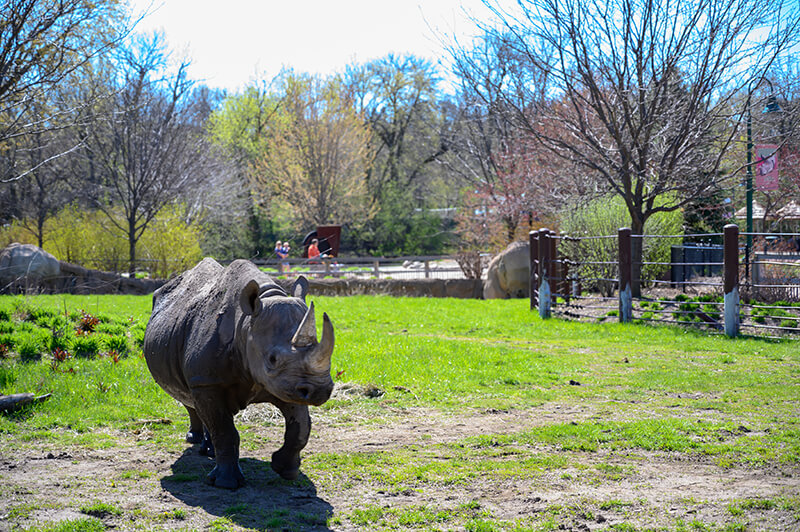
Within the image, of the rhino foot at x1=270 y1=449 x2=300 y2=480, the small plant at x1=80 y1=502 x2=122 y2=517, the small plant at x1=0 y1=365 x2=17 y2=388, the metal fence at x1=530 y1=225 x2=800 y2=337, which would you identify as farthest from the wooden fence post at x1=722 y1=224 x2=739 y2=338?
the small plant at x1=80 y1=502 x2=122 y2=517

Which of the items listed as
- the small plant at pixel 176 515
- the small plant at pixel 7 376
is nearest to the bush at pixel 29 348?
the small plant at pixel 7 376

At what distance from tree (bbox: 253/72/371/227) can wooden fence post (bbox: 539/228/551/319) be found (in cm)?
2436

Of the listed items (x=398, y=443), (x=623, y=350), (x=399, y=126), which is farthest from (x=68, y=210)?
(x=398, y=443)

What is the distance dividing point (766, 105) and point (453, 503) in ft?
47.2

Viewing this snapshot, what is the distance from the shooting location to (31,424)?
7.41 meters

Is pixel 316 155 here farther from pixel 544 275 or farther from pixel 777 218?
pixel 544 275

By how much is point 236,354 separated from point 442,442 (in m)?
2.25

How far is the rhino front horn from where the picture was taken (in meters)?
4.78

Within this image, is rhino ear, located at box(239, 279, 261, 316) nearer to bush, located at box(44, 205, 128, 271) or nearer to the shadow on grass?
the shadow on grass

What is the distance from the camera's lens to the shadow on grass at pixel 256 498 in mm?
4898

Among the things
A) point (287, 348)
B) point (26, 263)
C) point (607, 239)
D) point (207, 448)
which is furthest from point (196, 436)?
point (26, 263)

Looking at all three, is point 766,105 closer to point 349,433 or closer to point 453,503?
point 349,433

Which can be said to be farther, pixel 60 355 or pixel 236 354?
pixel 60 355

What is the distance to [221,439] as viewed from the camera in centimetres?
564
